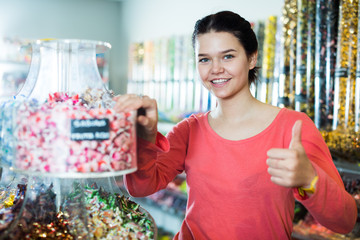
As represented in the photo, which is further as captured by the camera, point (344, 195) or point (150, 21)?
point (150, 21)

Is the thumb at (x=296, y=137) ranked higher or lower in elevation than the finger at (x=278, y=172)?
higher

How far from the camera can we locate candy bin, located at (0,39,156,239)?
832mm

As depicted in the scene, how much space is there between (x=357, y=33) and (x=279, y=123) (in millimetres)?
1267

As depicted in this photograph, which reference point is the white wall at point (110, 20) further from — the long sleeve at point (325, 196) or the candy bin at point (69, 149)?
the candy bin at point (69, 149)

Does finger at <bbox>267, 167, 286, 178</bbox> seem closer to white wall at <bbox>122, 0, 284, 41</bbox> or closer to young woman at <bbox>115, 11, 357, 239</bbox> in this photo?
young woman at <bbox>115, 11, 357, 239</bbox>

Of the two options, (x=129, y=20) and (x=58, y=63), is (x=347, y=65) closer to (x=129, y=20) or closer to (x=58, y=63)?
(x=58, y=63)

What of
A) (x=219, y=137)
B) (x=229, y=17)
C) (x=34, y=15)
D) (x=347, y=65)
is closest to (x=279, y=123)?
(x=219, y=137)

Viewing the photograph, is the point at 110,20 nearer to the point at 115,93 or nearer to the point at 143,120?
the point at 115,93

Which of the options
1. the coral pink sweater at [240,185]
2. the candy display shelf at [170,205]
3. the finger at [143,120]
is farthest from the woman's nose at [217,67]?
the candy display shelf at [170,205]

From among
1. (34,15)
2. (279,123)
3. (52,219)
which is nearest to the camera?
(52,219)

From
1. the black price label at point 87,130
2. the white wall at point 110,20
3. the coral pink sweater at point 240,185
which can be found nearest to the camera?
the black price label at point 87,130

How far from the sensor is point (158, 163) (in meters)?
1.45

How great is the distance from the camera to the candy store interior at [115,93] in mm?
850

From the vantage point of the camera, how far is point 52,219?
990 mm
